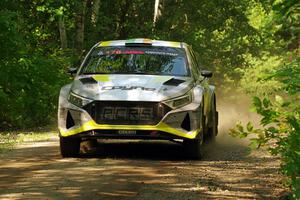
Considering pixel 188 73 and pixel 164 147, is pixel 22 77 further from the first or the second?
pixel 188 73

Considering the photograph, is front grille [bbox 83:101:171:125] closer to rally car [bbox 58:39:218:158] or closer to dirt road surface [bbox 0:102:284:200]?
rally car [bbox 58:39:218:158]

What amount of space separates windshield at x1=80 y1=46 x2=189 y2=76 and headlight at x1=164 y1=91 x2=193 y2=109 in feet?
2.78

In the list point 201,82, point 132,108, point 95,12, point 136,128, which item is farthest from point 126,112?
point 95,12

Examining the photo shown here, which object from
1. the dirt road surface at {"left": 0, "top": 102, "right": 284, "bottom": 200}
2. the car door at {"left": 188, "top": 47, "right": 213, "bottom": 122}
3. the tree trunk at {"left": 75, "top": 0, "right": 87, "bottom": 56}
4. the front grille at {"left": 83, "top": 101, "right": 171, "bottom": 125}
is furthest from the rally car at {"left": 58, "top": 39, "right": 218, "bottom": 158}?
the tree trunk at {"left": 75, "top": 0, "right": 87, "bottom": 56}

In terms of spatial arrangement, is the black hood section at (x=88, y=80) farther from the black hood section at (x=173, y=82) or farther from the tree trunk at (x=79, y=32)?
the tree trunk at (x=79, y=32)

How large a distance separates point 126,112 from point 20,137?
5175 millimetres

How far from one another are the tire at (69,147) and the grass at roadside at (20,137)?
194 cm

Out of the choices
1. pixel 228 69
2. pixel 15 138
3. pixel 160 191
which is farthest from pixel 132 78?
pixel 228 69

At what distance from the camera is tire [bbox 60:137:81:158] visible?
9.96m

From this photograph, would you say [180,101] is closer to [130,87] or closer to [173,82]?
[173,82]

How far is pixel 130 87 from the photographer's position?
984 cm

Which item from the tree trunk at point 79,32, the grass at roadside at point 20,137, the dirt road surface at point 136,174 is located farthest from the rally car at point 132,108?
the tree trunk at point 79,32

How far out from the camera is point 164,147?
472 inches

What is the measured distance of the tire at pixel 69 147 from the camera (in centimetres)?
996
